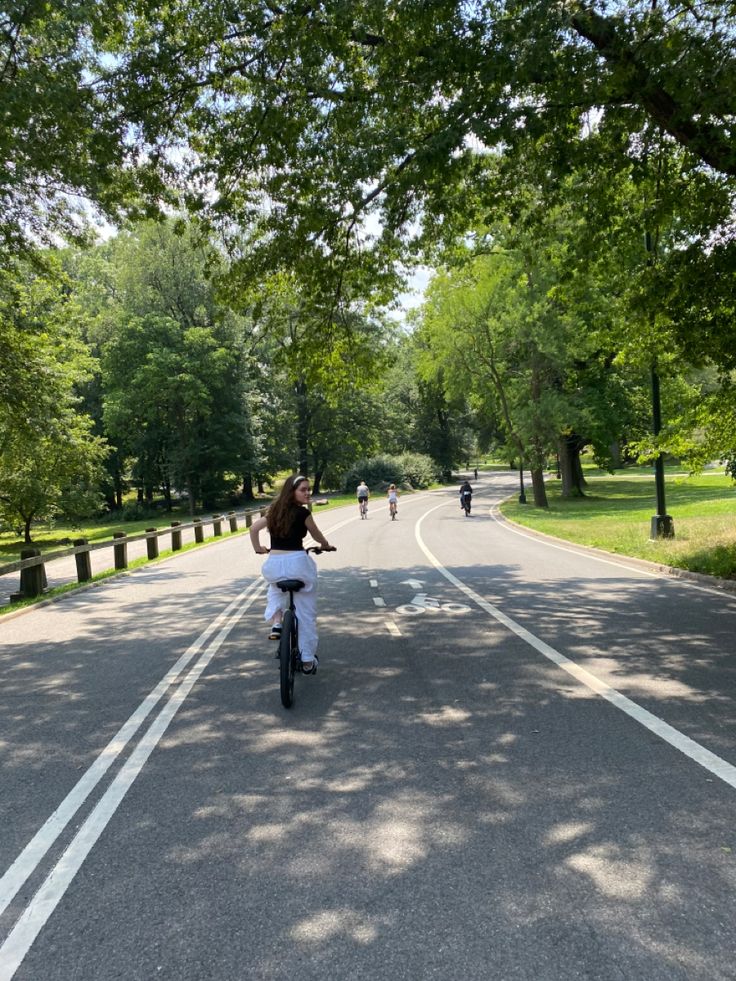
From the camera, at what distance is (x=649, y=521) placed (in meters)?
26.7

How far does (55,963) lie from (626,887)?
7.72ft

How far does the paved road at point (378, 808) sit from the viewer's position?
2.97m

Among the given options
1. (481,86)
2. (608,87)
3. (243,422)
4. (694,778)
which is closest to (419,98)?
(481,86)

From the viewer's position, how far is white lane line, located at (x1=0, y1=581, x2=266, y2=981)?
120 inches

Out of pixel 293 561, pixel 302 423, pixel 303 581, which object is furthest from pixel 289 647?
pixel 302 423

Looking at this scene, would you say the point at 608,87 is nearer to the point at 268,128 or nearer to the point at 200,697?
the point at 268,128

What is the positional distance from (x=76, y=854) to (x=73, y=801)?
2.40 feet

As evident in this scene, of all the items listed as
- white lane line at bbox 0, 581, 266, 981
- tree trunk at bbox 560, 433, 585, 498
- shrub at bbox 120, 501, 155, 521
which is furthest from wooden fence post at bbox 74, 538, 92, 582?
shrub at bbox 120, 501, 155, 521

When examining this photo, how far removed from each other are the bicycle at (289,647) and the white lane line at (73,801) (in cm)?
118

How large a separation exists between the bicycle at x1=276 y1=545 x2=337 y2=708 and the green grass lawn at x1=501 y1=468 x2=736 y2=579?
9.29 m

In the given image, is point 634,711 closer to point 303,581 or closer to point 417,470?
point 303,581

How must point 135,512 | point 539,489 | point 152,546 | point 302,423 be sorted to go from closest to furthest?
point 152,546, point 539,489, point 135,512, point 302,423

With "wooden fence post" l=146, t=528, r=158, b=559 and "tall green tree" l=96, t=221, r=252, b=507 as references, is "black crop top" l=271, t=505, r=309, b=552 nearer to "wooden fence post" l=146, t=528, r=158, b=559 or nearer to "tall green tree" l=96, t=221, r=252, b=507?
"wooden fence post" l=146, t=528, r=158, b=559

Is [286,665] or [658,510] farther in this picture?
[658,510]
